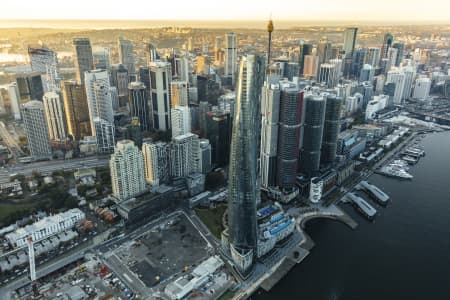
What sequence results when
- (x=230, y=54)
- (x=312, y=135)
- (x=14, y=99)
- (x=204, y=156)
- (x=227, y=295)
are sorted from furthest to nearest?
(x=230, y=54) → (x=14, y=99) → (x=204, y=156) → (x=312, y=135) → (x=227, y=295)

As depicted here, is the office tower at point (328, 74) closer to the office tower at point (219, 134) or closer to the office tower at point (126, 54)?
the office tower at point (219, 134)

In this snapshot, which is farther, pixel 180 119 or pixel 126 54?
pixel 126 54

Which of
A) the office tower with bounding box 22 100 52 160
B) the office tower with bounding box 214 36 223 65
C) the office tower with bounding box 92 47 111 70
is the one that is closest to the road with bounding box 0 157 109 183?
the office tower with bounding box 22 100 52 160

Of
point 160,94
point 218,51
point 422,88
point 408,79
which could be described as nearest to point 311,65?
point 408,79

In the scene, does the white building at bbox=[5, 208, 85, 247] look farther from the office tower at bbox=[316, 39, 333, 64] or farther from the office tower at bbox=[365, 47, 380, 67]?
the office tower at bbox=[365, 47, 380, 67]

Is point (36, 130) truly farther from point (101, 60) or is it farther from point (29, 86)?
point (101, 60)

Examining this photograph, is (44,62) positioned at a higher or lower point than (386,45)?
lower

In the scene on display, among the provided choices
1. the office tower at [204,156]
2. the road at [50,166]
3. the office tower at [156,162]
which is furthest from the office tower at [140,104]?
the office tower at [156,162]
